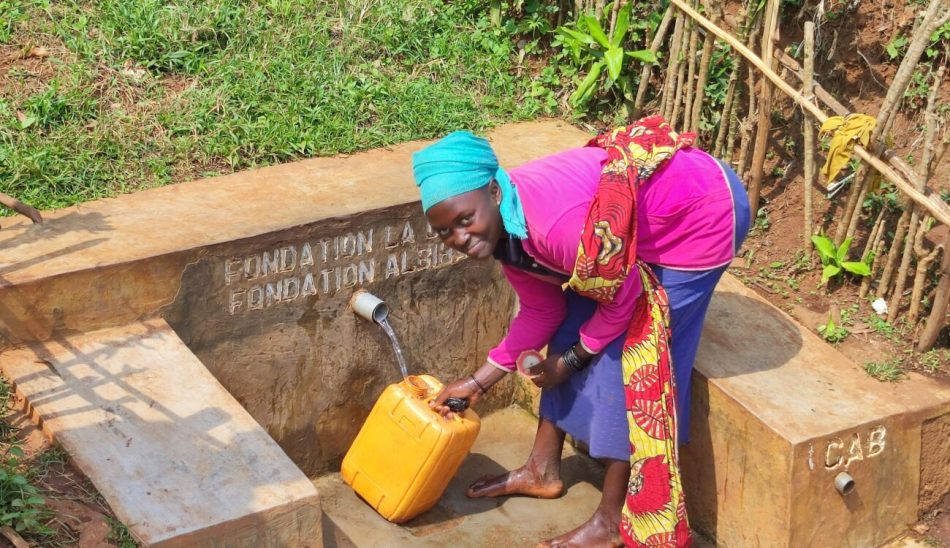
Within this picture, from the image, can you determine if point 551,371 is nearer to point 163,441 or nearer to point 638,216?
point 638,216

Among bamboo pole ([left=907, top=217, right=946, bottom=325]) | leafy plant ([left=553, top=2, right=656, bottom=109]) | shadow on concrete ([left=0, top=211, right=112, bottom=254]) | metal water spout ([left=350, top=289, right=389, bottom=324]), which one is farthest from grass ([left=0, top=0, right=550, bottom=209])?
bamboo pole ([left=907, top=217, right=946, bottom=325])

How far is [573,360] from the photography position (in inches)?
143

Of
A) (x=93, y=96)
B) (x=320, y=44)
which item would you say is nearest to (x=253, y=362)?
(x=93, y=96)

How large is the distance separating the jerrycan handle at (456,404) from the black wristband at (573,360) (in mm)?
414

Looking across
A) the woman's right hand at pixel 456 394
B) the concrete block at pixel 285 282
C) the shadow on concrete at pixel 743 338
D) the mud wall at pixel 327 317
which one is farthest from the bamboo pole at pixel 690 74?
the woman's right hand at pixel 456 394

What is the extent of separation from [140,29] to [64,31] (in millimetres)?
332

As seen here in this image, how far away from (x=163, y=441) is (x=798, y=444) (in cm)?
197

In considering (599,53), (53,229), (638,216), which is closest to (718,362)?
(638,216)

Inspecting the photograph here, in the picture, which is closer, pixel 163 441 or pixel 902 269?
pixel 163 441

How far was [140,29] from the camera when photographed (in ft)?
16.4

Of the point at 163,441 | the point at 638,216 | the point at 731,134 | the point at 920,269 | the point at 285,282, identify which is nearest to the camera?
the point at 163,441

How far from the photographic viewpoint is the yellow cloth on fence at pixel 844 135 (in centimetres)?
396

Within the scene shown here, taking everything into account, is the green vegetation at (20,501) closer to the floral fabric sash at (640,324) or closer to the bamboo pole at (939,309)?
the floral fabric sash at (640,324)

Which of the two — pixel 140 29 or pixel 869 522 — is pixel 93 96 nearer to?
pixel 140 29
